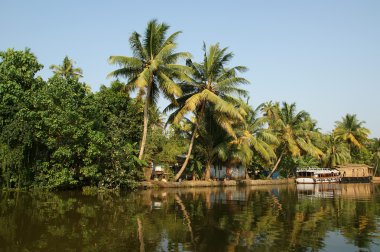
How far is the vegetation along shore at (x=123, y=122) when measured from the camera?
72.1 ft

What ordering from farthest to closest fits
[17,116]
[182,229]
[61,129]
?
1. [61,129]
2. [17,116]
3. [182,229]

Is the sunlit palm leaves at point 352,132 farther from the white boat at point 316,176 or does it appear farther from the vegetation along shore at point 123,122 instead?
the vegetation along shore at point 123,122

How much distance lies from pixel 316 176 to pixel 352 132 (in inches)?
626

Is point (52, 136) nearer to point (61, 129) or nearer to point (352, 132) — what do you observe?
point (61, 129)

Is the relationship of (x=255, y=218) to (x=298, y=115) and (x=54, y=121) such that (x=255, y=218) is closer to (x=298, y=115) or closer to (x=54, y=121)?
(x=54, y=121)

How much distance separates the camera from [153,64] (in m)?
25.8

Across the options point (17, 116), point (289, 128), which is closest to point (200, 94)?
point (17, 116)

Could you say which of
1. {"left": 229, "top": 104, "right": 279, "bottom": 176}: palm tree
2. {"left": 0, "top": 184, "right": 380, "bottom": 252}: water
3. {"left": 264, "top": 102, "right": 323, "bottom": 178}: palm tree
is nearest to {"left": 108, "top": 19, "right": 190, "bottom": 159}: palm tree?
{"left": 229, "top": 104, "right": 279, "bottom": 176}: palm tree

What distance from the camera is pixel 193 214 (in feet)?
44.1

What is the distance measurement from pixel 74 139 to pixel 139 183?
6.68 metres

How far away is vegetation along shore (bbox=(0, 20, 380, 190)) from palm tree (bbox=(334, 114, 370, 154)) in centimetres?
2271

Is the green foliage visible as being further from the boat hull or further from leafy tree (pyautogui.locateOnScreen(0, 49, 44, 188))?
the boat hull

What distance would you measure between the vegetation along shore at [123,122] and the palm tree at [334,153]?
18848mm

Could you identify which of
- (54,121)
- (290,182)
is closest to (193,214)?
(54,121)
